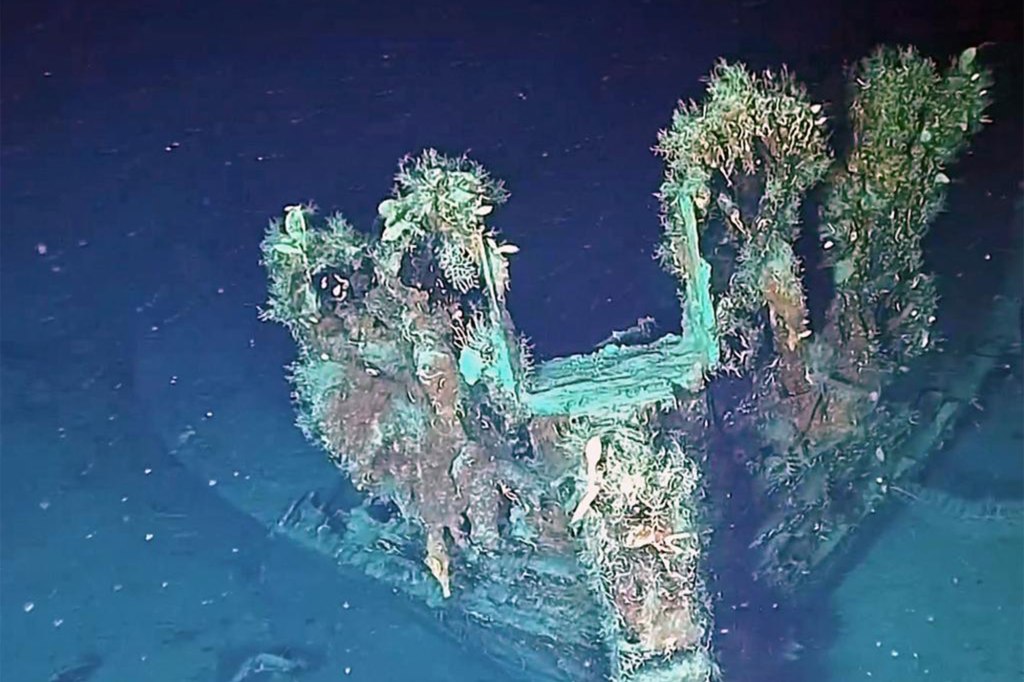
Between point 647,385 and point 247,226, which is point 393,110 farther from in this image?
point 647,385

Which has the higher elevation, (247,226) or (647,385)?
(247,226)

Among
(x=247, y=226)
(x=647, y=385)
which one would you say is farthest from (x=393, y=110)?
(x=647, y=385)

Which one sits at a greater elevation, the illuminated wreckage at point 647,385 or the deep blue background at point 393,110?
the deep blue background at point 393,110

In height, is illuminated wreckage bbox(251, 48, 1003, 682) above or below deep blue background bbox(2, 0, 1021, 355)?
below

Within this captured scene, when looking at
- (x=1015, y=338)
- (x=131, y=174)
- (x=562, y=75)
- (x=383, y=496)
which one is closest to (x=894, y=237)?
(x=1015, y=338)
